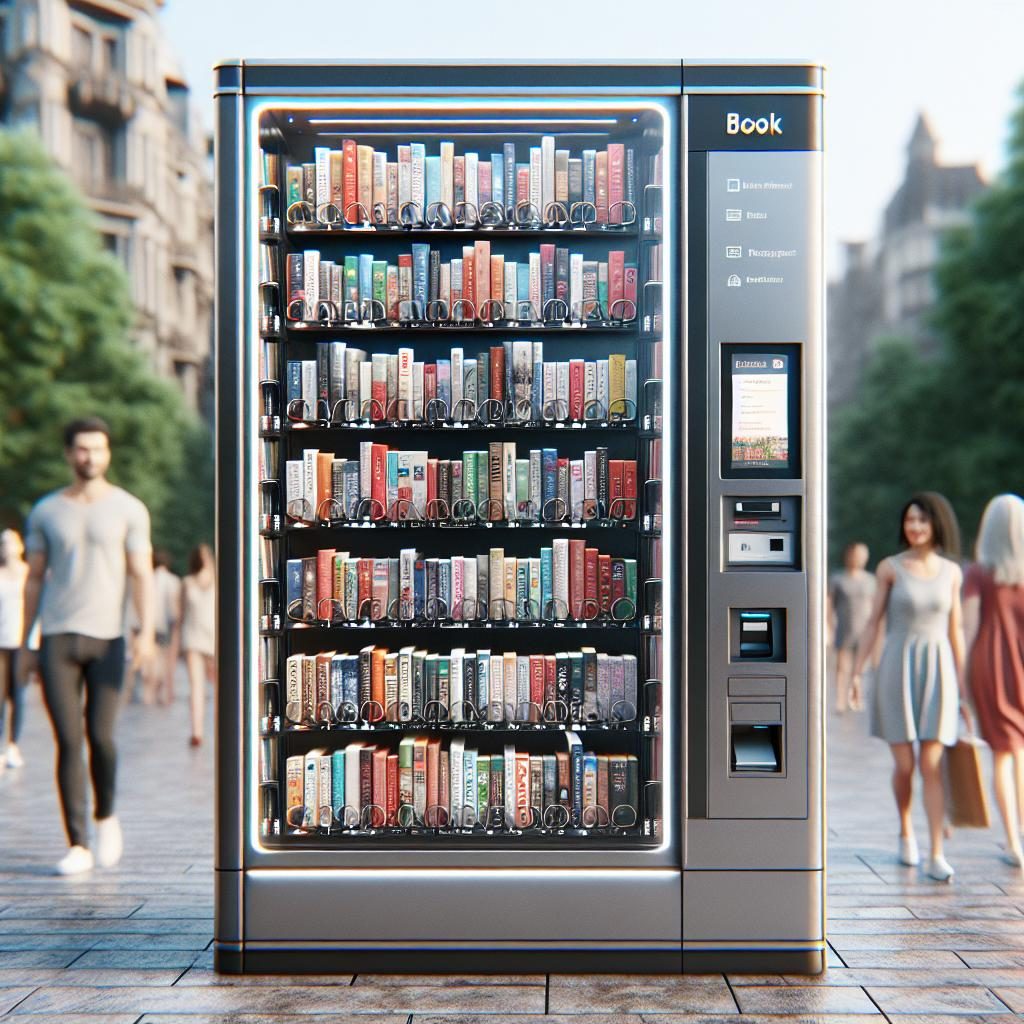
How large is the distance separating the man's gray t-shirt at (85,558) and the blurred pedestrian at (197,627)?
161 inches

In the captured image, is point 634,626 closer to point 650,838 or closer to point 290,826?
point 650,838

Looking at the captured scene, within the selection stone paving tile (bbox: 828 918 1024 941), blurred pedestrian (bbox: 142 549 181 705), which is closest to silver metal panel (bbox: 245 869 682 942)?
stone paving tile (bbox: 828 918 1024 941)

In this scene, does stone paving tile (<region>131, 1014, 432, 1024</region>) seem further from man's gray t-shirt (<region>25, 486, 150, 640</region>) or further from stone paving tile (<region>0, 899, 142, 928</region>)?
man's gray t-shirt (<region>25, 486, 150, 640</region>)

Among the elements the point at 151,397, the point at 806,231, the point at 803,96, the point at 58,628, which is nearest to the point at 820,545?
the point at 806,231

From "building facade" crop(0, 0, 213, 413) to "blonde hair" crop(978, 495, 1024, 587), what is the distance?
81.2 feet

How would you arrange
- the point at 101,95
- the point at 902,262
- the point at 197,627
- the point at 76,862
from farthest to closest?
the point at 902,262
the point at 101,95
the point at 197,627
the point at 76,862

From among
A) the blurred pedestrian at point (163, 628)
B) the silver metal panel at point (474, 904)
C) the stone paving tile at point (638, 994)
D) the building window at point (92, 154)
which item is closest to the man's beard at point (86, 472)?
the silver metal panel at point (474, 904)

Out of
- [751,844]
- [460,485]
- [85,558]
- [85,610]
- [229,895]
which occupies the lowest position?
[229,895]

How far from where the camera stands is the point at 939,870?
5.62 meters

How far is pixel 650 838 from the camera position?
4.45m

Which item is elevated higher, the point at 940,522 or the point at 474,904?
the point at 940,522

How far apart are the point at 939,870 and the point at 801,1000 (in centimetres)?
181

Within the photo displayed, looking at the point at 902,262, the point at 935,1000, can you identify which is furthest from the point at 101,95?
the point at 902,262

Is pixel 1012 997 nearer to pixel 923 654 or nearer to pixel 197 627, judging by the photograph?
pixel 923 654
